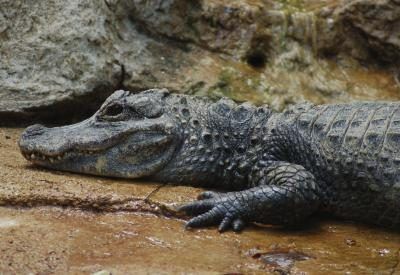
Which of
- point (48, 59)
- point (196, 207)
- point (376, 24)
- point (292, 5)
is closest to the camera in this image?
point (196, 207)

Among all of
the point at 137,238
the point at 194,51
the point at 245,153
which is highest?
the point at 194,51

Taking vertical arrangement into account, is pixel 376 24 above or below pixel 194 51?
above

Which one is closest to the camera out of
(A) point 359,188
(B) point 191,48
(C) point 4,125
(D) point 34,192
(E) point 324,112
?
(D) point 34,192

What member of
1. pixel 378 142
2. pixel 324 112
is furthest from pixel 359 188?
pixel 324 112

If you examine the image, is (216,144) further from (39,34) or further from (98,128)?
(39,34)

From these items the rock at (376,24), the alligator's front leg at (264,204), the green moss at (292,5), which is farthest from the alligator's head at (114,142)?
the rock at (376,24)

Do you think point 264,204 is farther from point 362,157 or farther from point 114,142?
point 114,142

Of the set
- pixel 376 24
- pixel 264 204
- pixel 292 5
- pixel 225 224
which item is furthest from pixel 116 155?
pixel 376 24
